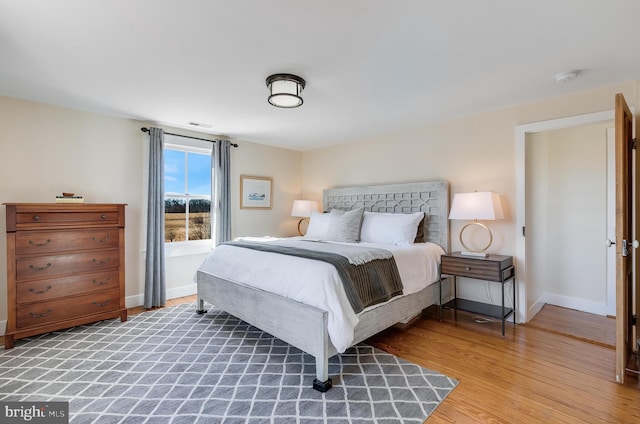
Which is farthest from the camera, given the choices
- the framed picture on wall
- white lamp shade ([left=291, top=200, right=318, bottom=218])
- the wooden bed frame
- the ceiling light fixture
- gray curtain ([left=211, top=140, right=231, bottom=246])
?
white lamp shade ([left=291, top=200, right=318, bottom=218])

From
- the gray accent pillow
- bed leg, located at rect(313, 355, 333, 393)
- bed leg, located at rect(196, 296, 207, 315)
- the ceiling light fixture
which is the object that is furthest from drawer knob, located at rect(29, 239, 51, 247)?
the gray accent pillow

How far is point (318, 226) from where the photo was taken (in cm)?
439

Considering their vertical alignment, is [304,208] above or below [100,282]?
above

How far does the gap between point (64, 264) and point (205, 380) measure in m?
1.99

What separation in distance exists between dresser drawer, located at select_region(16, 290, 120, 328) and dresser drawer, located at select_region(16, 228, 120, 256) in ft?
1.63

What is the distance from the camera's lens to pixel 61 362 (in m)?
2.44

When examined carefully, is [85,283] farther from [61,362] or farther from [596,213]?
[596,213]

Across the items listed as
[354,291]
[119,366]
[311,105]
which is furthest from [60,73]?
[354,291]

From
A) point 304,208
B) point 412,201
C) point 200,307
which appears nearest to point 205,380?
point 200,307

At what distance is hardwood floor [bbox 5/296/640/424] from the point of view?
1.83m

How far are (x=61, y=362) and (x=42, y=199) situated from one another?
177cm

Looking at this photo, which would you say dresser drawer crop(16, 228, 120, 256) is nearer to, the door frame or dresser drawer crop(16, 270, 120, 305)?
dresser drawer crop(16, 270, 120, 305)

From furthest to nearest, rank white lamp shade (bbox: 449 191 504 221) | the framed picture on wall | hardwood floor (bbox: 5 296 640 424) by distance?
the framed picture on wall
white lamp shade (bbox: 449 191 504 221)
hardwood floor (bbox: 5 296 640 424)

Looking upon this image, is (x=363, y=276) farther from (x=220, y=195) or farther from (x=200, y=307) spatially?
(x=220, y=195)
